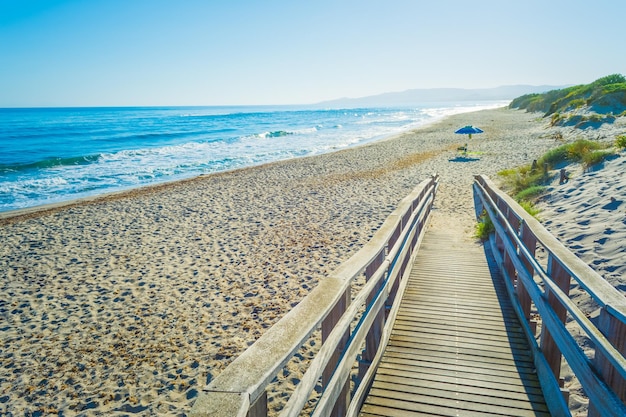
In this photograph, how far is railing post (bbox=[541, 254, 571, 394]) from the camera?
3.01m

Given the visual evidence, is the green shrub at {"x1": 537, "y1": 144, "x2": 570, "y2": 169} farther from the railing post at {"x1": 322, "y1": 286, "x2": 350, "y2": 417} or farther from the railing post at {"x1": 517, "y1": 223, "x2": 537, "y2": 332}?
the railing post at {"x1": 322, "y1": 286, "x2": 350, "y2": 417}

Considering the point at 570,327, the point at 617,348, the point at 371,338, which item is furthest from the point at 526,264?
the point at 617,348

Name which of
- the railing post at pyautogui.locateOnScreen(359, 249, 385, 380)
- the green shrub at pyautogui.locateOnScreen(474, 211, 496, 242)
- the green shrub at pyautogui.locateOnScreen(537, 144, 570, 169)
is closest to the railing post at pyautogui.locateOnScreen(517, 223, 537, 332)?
the railing post at pyautogui.locateOnScreen(359, 249, 385, 380)

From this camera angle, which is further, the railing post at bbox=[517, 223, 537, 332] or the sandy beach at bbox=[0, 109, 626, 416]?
the sandy beach at bbox=[0, 109, 626, 416]

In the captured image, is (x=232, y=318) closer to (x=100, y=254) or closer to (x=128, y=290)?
(x=128, y=290)

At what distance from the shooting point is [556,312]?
3.06 metres

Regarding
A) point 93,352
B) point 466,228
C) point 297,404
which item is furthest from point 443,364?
point 466,228

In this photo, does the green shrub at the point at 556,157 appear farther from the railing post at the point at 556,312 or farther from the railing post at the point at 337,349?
the railing post at the point at 337,349

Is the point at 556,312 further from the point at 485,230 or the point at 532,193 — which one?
the point at 532,193

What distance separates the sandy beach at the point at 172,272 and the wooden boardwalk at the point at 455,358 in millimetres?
1412

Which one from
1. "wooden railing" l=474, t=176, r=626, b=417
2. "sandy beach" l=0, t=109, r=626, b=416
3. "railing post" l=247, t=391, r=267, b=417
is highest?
"railing post" l=247, t=391, r=267, b=417

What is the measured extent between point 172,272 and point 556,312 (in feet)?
21.5

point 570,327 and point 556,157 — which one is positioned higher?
point 556,157

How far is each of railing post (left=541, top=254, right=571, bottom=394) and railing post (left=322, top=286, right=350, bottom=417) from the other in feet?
5.41
